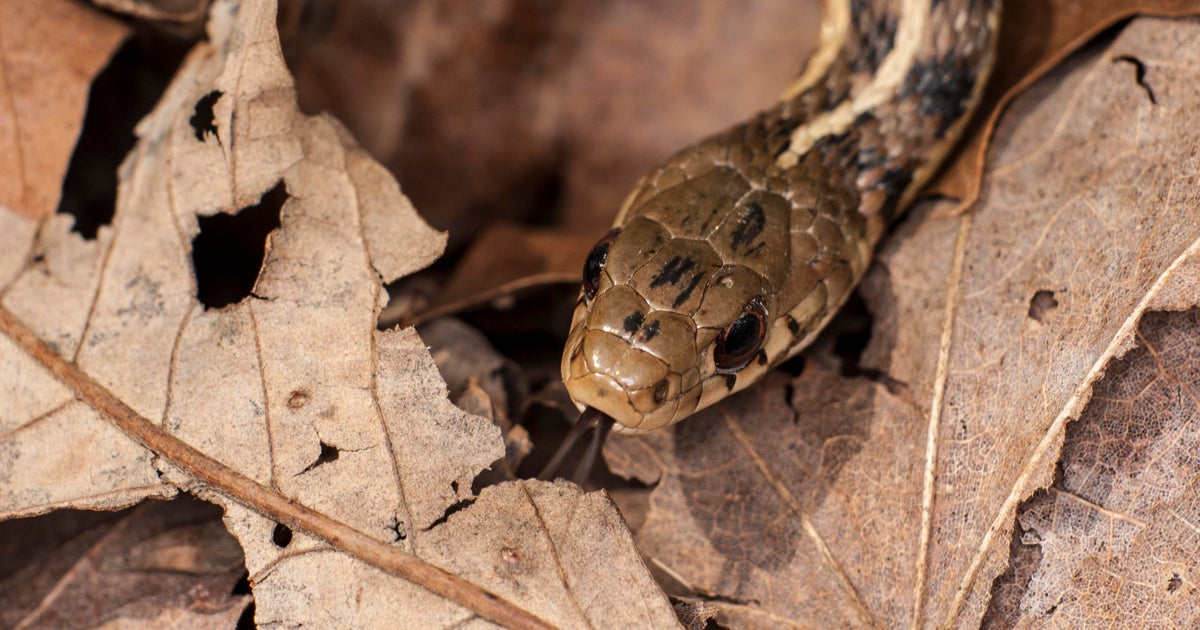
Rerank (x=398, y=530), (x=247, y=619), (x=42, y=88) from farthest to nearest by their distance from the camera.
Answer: (x=42, y=88) → (x=247, y=619) → (x=398, y=530)

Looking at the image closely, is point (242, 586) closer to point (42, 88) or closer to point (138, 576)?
point (138, 576)

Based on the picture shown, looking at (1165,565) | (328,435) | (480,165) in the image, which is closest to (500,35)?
(480,165)

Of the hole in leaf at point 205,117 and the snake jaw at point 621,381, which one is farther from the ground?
the snake jaw at point 621,381

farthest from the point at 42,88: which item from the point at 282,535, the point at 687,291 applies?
the point at 687,291

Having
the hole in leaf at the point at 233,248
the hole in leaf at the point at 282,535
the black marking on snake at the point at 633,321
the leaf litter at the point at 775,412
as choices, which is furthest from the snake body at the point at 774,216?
the hole in leaf at the point at 233,248

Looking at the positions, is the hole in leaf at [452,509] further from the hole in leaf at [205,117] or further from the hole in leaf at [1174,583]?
the hole in leaf at [1174,583]

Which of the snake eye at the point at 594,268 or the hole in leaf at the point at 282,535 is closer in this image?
the hole in leaf at the point at 282,535

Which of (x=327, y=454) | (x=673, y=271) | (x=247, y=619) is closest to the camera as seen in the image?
(x=327, y=454)

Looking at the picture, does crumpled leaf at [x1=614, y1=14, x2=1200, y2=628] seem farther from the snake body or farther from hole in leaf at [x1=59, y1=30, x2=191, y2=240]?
hole in leaf at [x1=59, y1=30, x2=191, y2=240]
